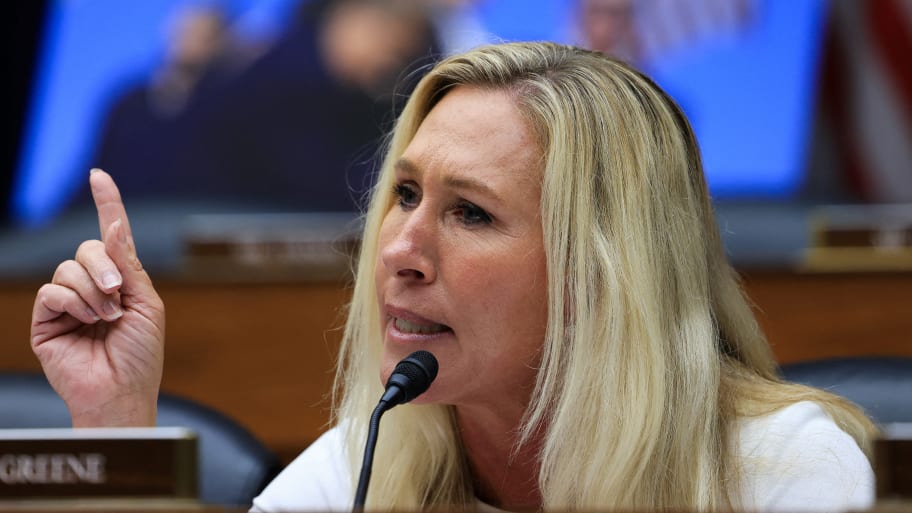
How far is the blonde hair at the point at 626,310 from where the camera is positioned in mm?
1402

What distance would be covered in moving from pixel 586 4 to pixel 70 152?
1.74 metres

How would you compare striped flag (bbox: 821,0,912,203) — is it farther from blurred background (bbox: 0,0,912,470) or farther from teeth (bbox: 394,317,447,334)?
teeth (bbox: 394,317,447,334)

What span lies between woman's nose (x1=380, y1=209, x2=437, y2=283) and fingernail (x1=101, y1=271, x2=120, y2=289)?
0.34 metres

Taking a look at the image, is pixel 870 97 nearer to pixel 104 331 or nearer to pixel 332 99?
pixel 332 99

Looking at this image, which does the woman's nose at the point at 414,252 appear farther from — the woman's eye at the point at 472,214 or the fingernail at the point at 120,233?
the fingernail at the point at 120,233

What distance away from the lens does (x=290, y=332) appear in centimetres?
244

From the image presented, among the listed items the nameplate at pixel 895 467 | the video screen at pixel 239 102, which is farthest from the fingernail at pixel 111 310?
the video screen at pixel 239 102

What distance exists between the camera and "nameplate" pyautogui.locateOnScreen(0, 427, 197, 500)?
1.02m

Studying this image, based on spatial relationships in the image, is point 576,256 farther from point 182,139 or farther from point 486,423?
point 182,139

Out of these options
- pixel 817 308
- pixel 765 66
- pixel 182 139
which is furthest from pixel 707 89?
pixel 182 139

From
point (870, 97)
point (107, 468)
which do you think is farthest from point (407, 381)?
point (870, 97)

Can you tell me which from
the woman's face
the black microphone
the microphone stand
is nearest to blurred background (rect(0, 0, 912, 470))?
the woman's face

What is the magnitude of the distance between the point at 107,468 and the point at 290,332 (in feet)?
4.66

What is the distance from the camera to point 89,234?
375cm
